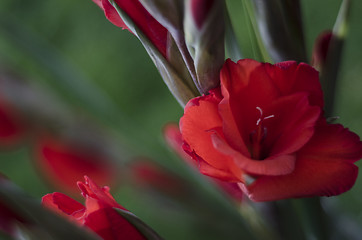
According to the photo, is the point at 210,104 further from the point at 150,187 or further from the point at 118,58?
the point at 118,58

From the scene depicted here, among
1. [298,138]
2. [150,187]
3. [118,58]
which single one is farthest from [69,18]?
[298,138]

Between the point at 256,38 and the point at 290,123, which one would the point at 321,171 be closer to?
the point at 290,123

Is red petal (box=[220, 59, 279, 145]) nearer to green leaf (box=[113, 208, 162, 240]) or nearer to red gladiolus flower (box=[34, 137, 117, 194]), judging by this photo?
green leaf (box=[113, 208, 162, 240])

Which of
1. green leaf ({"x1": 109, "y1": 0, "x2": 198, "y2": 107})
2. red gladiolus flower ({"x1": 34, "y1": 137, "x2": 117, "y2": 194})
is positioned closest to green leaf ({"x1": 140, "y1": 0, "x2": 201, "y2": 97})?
green leaf ({"x1": 109, "y1": 0, "x2": 198, "y2": 107})

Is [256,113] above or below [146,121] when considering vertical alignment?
above

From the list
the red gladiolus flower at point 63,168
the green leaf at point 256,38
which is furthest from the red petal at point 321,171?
the red gladiolus flower at point 63,168

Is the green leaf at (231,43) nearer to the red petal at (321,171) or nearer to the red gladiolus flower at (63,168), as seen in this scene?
the red petal at (321,171)
